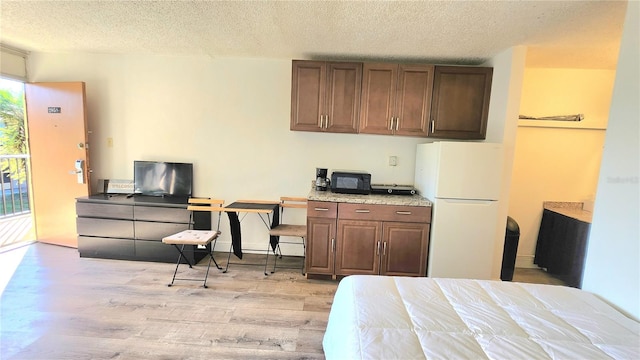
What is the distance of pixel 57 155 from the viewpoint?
339 centimetres

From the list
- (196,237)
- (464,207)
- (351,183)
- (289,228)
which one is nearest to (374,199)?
(351,183)

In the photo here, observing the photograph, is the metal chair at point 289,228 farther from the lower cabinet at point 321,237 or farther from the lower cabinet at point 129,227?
the lower cabinet at point 129,227

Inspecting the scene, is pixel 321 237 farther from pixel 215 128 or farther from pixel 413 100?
pixel 215 128

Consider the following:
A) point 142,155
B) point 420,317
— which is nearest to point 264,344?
point 420,317

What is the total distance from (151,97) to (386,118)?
2909 mm

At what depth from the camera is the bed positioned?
109cm

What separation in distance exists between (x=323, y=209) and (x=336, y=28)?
1.67 m

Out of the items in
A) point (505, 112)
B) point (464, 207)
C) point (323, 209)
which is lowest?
point (323, 209)

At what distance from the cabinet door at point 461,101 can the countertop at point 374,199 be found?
0.80 m

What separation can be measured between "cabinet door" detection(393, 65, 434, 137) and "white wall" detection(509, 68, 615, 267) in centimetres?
123

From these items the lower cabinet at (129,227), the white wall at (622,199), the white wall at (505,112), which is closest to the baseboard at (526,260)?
the white wall at (505,112)

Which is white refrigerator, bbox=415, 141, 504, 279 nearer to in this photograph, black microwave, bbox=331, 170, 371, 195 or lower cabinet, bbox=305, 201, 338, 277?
black microwave, bbox=331, 170, 371, 195

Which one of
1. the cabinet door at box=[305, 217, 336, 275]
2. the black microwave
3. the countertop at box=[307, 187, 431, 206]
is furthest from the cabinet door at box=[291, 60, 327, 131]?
the cabinet door at box=[305, 217, 336, 275]

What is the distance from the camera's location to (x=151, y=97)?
339 cm
